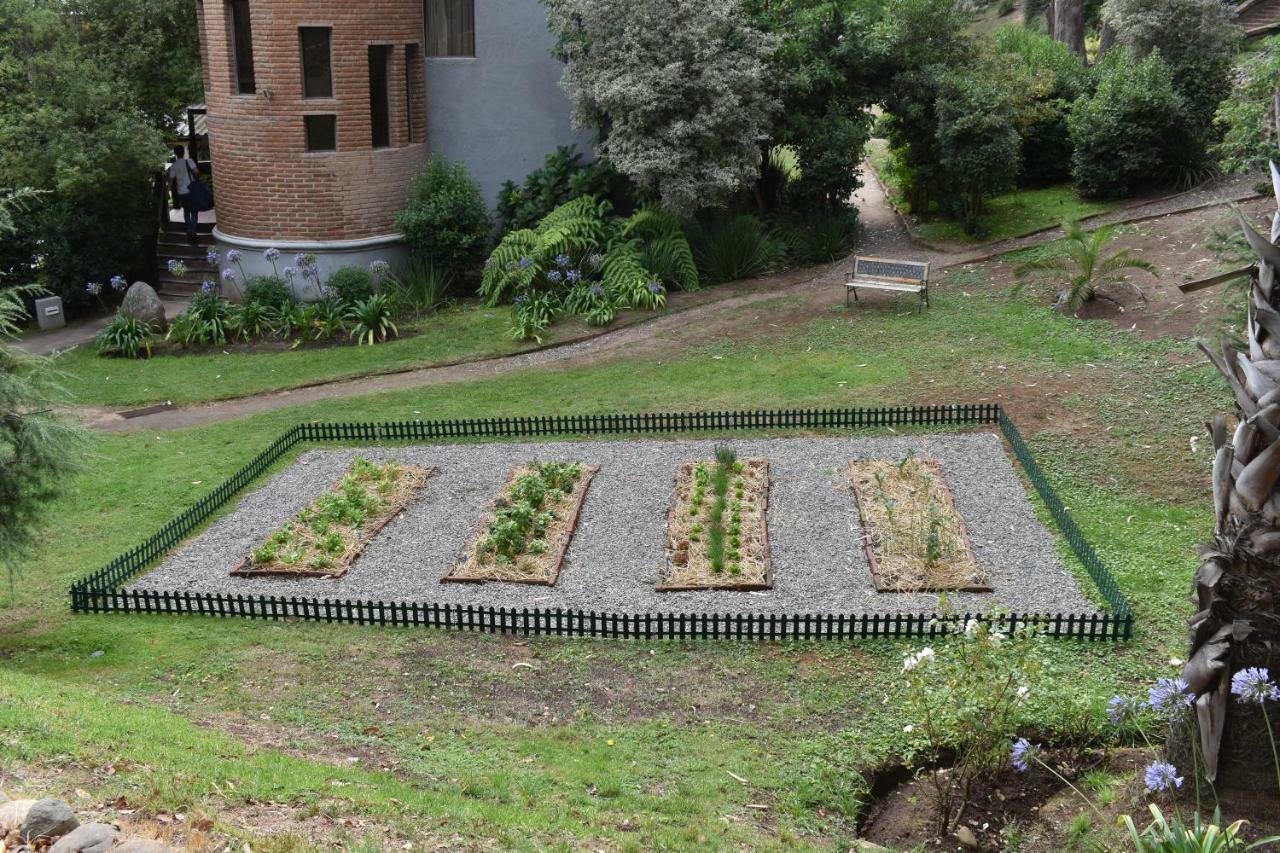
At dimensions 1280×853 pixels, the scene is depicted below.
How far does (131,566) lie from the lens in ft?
Answer: 42.2

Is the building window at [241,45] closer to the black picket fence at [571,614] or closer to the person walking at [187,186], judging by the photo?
the person walking at [187,186]

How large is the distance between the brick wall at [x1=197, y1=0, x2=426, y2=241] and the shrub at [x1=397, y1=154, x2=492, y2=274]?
24.4 inches

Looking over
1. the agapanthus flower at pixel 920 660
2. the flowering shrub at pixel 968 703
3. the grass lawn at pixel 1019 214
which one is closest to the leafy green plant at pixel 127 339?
the grass lawn at pixel 1019 214

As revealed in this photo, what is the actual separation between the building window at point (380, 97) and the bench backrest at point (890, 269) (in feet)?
31.3

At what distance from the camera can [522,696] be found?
1018cm

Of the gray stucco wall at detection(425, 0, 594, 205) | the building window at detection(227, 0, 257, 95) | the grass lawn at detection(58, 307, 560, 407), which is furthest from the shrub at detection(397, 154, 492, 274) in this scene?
the building window at detection(227, 0, 257, 95)

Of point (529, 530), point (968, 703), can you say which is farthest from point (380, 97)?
point (968, 703)

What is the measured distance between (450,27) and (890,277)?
417 inches

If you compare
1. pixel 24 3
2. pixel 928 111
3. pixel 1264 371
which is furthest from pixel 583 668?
pixel 24 3

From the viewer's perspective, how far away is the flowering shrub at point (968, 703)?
313 inches

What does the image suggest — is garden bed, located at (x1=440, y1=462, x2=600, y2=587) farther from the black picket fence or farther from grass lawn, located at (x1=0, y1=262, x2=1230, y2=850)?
grass lawn, located at (x1=0, y1=262, x2=1230, y2=850)

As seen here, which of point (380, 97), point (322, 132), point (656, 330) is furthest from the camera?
point (380, 97)

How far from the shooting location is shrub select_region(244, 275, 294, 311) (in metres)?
22.6

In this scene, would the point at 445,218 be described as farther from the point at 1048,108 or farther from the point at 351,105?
the point at 1048,108
